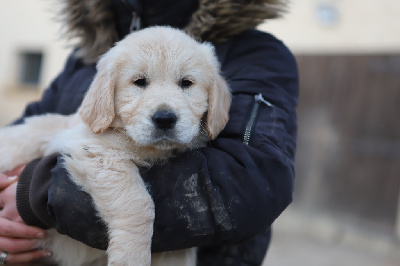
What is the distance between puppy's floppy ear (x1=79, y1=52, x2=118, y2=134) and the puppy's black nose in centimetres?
32

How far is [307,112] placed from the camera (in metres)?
8.73

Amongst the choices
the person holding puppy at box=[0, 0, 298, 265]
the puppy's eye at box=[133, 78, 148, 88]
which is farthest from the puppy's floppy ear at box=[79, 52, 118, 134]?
the person holding puppy at box=[0, 0, 298, 265]

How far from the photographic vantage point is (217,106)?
2480 mm

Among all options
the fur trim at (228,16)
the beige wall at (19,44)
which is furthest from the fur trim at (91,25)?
the beige wall at (19,44)

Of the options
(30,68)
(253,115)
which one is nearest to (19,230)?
(253,115)

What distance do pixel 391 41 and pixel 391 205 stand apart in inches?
111

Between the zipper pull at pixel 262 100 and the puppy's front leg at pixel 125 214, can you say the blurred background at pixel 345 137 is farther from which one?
the puppy's front leg at pixel 125 214

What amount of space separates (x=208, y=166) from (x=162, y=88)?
555 millimetres

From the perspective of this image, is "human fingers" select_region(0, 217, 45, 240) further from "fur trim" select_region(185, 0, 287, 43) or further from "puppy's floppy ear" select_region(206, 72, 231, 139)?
"fur trim" select_region(185, 0, 287, 43)

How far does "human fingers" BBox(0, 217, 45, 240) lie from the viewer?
236 cm

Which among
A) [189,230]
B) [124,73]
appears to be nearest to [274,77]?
[124,73]

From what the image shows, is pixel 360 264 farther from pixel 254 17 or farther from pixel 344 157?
pixel 254 17

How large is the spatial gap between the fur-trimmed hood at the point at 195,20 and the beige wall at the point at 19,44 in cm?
895

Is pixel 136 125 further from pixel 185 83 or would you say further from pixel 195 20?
pixel 195 20
